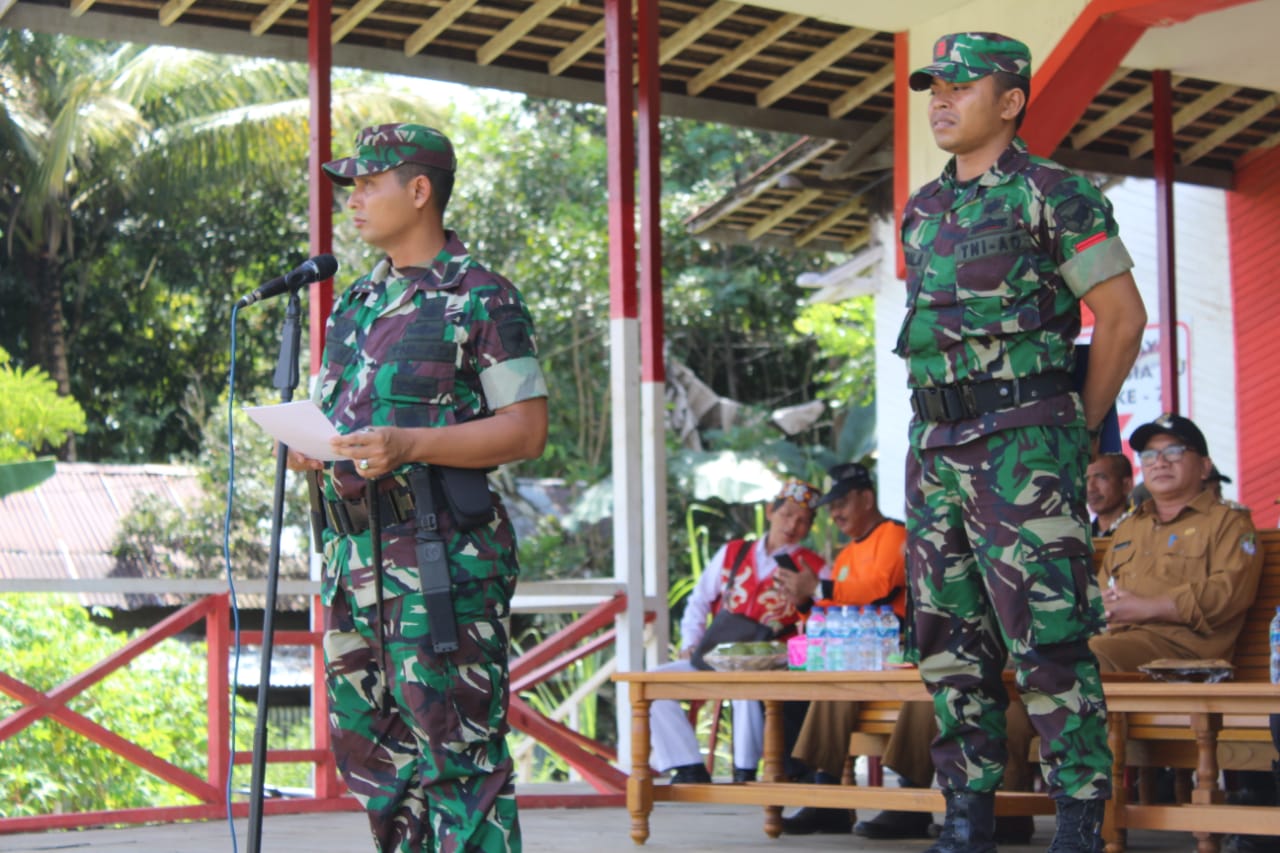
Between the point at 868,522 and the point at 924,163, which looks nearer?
the point at 868,522

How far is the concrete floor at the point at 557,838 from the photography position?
5023 millimetres

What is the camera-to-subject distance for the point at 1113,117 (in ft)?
31.1

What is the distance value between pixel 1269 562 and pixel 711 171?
16.2m

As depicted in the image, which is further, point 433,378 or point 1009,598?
point 1009,598

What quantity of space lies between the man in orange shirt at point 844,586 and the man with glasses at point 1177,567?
0.72 metres

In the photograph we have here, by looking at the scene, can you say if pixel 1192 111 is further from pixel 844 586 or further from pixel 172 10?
pixel 172 10

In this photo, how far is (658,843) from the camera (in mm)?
5195

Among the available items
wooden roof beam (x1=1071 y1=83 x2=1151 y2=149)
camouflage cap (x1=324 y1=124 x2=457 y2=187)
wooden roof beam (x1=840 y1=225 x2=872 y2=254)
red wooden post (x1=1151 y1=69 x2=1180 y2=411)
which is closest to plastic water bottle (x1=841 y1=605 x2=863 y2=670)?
camouflage cap (x1=324 y1=124 x2=457 y2=187)

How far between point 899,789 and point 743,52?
4.46m

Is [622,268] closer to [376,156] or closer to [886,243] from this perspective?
[376,156]

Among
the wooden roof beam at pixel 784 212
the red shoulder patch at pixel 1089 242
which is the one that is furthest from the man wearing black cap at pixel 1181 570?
the wooden roof beam at pixel 784 212

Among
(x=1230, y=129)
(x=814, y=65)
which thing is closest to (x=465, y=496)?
(x=814, y=65)

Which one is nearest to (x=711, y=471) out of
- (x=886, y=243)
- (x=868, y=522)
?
(x=886, y=243)

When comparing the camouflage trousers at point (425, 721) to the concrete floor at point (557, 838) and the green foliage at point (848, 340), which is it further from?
the green foliage at point (848, 340)
